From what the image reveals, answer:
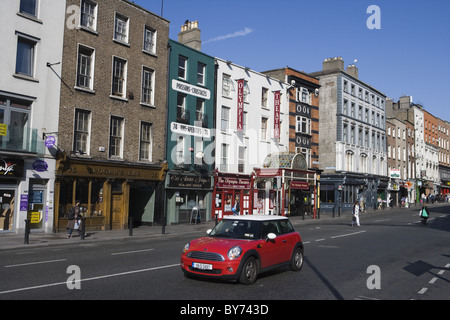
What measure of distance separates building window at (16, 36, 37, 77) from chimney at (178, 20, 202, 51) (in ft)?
46.1

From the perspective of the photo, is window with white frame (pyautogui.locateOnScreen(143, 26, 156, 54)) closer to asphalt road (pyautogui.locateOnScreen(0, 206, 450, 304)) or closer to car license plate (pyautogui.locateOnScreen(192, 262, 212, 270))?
asphalt road (pyautogui.locateOnScreen(0, 206, 450, 304))

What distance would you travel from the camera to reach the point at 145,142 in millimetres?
26297

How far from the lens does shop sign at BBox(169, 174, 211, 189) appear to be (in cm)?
2760

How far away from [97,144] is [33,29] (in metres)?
6.72

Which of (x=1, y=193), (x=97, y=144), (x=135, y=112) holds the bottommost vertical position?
(x=1, y=193)

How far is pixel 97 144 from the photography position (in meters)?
23.2

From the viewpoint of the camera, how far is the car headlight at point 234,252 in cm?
874

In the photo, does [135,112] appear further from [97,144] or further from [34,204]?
[34,204]

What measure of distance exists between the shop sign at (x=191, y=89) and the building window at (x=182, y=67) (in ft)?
1.92

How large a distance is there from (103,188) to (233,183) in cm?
1200

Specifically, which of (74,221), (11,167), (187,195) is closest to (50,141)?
(11,167)

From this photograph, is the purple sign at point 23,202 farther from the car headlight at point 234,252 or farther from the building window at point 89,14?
the car headlight at point 234,252
